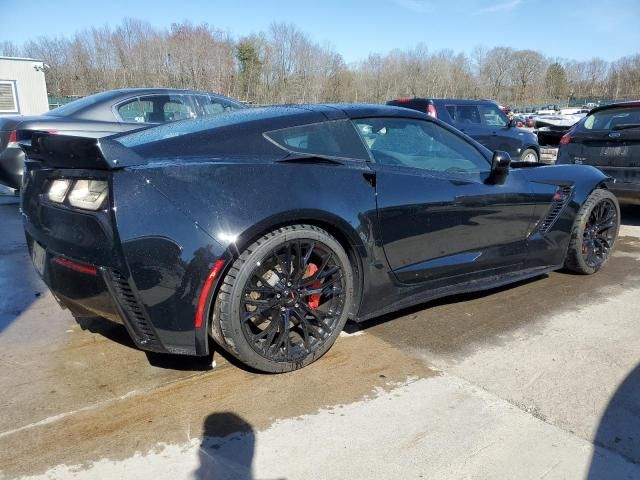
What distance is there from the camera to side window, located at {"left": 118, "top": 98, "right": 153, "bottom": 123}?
6816mm

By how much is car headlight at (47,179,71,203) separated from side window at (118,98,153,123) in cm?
447

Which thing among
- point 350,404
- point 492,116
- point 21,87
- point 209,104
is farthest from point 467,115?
point 21,87

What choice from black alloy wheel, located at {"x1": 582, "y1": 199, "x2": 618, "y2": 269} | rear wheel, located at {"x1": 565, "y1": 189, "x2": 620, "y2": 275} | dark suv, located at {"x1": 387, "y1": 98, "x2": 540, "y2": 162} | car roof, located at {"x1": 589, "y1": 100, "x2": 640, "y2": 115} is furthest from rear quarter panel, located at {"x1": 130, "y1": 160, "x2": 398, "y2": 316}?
dark suv, located at {"x1": 387, "y1": 98, "x2": 540, "y2": 162}

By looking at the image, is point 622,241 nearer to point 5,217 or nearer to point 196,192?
point 196,192

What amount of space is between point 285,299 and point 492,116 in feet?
31.6

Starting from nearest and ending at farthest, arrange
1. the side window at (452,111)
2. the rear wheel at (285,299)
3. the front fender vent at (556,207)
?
the rear wheel at (285,299)
the front fender vent at (556,207)
the side window at (452,111)

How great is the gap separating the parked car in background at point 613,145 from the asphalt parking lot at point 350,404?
10.1 ft

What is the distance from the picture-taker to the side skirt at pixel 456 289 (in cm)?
320

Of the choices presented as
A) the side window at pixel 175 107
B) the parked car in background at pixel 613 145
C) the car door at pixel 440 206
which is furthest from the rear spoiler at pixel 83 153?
the parked car in background at pixel 613 145

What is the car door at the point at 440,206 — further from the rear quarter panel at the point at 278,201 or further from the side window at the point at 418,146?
the rear quarter panel at the point at 278,201

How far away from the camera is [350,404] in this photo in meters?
2.58

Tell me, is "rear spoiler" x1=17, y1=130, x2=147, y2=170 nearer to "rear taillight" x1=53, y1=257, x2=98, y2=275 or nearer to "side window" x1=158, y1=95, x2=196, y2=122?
"rear taillight" x1=53, y1=257, x2=98, y2=275

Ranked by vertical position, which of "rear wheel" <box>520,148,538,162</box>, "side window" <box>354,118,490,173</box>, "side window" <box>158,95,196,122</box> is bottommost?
"rear wheel" <box>520,148,538,162</box>

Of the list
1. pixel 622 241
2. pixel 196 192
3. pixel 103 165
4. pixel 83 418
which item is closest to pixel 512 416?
pixel 196 192
